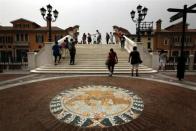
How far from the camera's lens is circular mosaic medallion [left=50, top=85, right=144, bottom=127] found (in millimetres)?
4684

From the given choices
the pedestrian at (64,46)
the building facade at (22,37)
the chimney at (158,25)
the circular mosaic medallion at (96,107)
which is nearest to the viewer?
the circular mosaic medallion at (96,107)

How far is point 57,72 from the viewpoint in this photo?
12016 millimetres

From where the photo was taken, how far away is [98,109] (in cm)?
535

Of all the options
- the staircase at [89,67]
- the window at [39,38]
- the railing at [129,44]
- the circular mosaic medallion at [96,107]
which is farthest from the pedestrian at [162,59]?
the window at [39,38]

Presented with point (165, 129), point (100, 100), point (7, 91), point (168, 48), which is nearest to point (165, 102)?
point (165, 129)

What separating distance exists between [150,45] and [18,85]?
4356 centimetres

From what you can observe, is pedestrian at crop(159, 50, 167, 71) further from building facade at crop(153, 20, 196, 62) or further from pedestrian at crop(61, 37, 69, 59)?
building facade at crop(153, 20, 196, 62)

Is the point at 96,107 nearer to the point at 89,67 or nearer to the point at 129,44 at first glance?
the point at 89,67

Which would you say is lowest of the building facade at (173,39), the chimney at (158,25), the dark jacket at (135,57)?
the dark jacket at (135,57)

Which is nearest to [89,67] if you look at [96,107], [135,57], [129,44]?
[135,57]

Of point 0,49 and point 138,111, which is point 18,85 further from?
point 0,49

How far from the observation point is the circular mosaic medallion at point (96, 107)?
468cm

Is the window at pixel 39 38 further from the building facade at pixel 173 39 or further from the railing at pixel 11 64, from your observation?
the building facade at pixel 173 39

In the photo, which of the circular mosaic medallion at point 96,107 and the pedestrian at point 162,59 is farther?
the pedestrian at point 162,59
